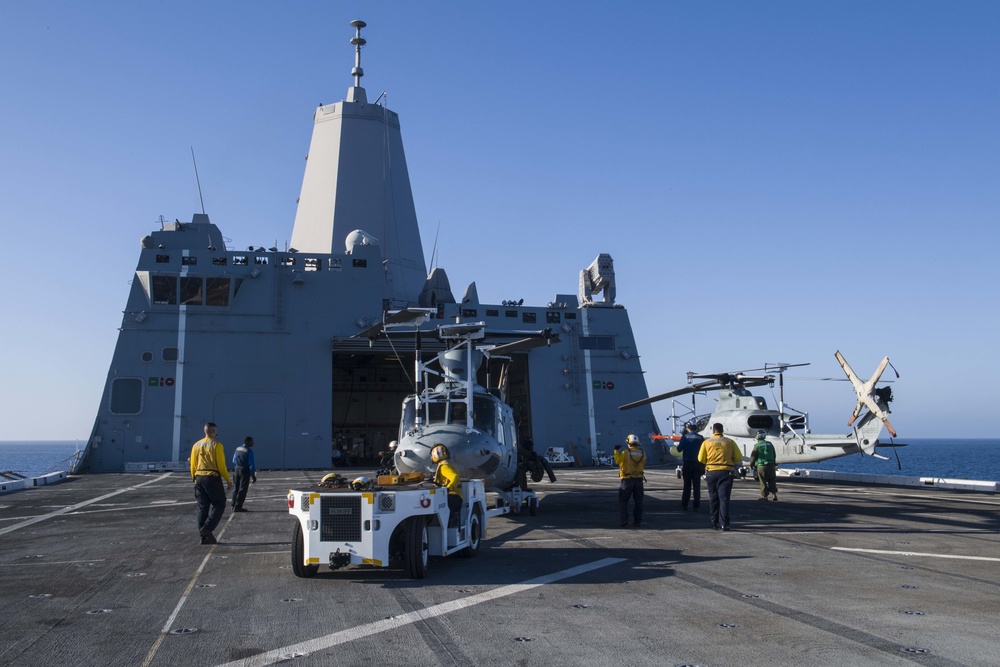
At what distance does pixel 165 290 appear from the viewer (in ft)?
107

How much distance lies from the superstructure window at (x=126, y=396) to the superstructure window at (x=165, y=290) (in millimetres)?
3455

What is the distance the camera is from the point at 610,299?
3881 centimetres

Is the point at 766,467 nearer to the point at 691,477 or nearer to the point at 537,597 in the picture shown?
the point at 691,477

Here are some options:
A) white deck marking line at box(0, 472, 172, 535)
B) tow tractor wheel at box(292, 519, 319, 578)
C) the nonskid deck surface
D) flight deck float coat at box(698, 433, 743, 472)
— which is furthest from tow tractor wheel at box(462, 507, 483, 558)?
white deck marking line at box(0, 472, 172, 535)

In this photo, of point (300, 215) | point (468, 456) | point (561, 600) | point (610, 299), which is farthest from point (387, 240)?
point (561, 600)

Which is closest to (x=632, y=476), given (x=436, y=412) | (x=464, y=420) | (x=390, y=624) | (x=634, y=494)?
(x=634, y=494)

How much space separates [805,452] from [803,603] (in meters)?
18.9

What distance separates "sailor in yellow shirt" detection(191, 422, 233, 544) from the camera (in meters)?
11.0

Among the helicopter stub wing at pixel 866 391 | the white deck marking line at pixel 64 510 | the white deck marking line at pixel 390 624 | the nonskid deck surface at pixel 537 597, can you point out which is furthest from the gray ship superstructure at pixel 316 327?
the white deck marking line at pixel 390 624

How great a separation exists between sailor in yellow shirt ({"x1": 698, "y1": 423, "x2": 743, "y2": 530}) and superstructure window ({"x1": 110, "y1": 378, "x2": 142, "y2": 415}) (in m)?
26.1

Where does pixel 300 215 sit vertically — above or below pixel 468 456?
above

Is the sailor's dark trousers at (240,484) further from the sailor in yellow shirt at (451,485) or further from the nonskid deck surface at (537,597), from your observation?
Answer: the sailor in yellow shirt at (451,485)

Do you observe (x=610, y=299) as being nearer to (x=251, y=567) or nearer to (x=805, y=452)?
(x=805, y=452)

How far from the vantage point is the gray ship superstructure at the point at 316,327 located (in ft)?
104
